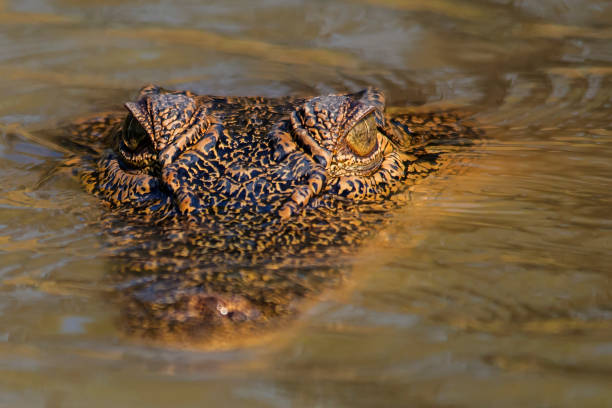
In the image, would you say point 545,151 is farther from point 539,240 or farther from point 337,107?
point 337,107

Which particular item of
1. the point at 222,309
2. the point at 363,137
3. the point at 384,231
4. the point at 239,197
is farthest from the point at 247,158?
the point at 222,309

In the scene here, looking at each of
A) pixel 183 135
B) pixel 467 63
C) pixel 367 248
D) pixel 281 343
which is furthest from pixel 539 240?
pixel 467 63

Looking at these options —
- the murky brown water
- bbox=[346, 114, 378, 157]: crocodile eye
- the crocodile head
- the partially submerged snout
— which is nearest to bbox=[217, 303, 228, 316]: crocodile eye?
the partially submerged snout

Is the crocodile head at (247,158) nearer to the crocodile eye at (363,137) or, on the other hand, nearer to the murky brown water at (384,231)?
the crocodile eye at (363,137)

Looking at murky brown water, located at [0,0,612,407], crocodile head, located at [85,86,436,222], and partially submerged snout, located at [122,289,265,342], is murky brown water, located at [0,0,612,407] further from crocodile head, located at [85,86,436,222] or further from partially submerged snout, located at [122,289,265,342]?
crocodile head, located at [85,86,436,222]

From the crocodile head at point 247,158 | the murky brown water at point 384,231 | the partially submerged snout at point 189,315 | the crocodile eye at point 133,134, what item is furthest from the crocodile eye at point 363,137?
the partially submerged snout at point 189,315

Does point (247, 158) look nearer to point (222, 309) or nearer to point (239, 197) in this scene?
point (239, 197)

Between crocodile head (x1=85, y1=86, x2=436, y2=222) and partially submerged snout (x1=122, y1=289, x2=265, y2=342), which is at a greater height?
crocodile head (x1=85, y1=86, x2=436, y2=222)
